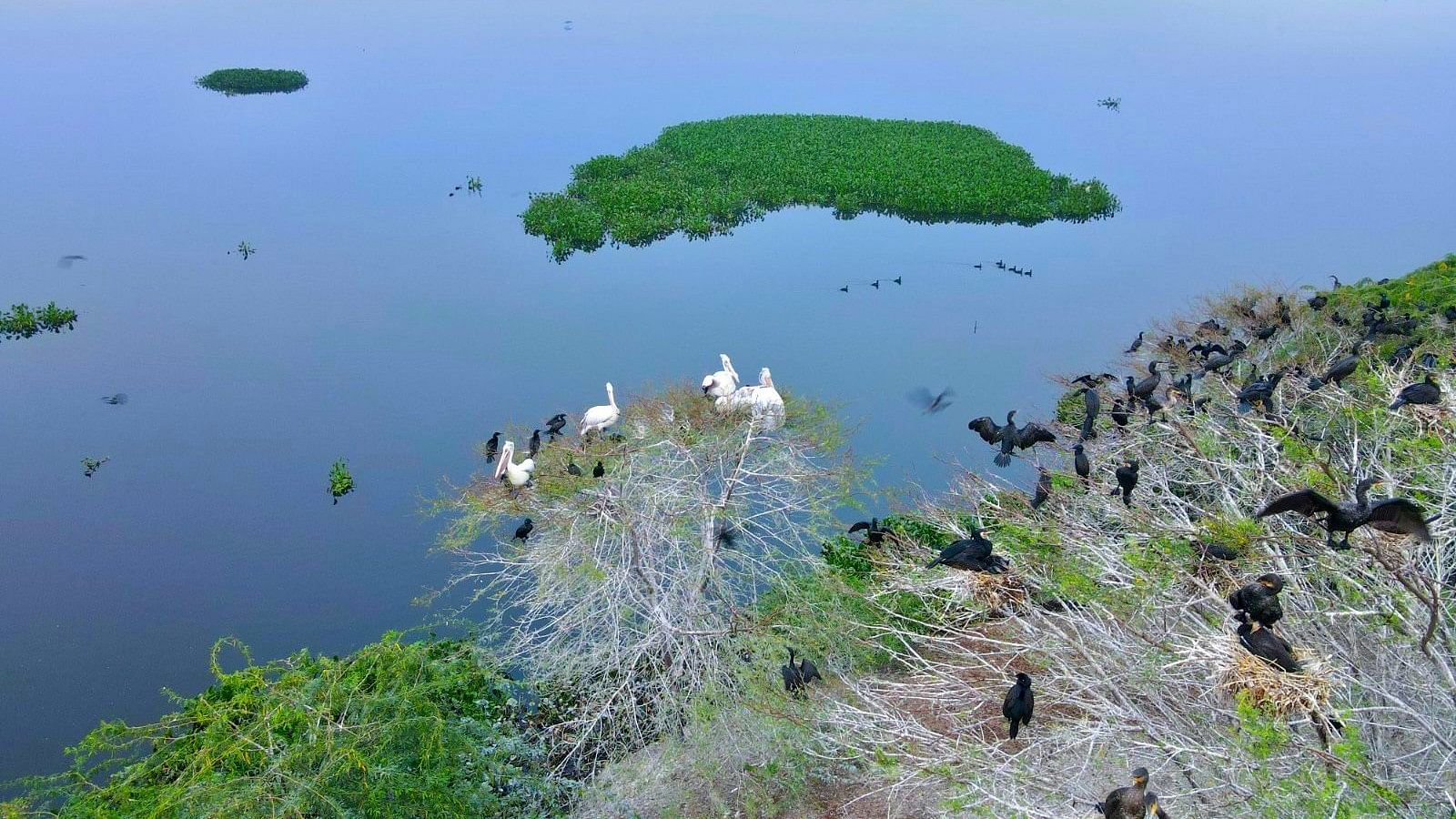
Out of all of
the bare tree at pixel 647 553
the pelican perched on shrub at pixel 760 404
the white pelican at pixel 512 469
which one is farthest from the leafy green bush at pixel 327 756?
the pelican perched on shrub at pixel 760 404

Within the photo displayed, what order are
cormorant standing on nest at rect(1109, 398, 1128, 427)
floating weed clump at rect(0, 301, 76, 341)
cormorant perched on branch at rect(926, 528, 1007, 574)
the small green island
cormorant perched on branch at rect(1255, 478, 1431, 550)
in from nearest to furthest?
cormorant perched on branch at rect(1255, 478, 1431, 550), cormorant perched on branch at rect(926, 528, 1007, 574), cormorant standing on nest at rect(1109, 398, 1128, 427), floating weed clump at rect(0, 301, 76, 341), the small green island

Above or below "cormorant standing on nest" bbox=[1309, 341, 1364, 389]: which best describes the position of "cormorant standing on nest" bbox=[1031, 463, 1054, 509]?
Answer: below

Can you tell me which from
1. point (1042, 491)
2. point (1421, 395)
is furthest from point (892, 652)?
point (1421, 395)

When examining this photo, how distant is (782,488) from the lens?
462 inches

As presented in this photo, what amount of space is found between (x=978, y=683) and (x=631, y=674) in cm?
319

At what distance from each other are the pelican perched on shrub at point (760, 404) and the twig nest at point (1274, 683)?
268 inches

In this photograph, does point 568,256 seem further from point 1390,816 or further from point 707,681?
point 1390,816

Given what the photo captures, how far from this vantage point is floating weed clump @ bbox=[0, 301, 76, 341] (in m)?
19.2

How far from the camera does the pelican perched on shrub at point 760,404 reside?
12188mm

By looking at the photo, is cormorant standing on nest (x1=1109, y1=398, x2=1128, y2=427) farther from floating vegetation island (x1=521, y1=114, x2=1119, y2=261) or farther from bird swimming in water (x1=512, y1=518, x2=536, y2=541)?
floating vegetation island (x1=521, y1=114, x2=1119, y2=261)

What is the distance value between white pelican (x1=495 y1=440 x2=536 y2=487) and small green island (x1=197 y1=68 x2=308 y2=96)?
28.1 metres

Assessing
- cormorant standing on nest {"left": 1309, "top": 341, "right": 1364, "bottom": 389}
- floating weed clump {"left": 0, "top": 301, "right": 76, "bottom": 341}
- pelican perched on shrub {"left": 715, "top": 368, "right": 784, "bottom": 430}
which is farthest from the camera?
floating weed clump {"left": 0, "top": 301, "right": 76, "bottom": 341}

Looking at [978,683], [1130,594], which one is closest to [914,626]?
[978,683]

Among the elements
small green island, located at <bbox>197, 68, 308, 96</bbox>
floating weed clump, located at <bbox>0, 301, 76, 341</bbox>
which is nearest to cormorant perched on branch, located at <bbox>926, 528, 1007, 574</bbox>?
floating weed clump, located at <bbox>0, 301, 76, 341</bbox>
